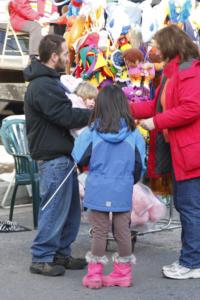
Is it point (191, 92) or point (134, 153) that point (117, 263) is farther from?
point (191, 92)

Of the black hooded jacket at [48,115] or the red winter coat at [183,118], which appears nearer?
the red winter coat at [183,118]

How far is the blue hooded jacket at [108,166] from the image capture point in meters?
5.13

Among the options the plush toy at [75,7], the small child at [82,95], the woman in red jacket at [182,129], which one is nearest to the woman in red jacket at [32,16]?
the plush toy at [75,7]

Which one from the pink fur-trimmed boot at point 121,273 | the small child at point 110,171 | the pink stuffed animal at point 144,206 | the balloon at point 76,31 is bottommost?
the pink fur-trimmed boot at point 121,273

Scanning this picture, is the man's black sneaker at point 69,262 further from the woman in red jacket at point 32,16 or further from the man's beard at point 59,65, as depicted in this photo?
the woman in red jacket at point 32,16

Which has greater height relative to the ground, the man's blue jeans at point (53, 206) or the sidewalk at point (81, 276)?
the man's blue jeans at point (53, 206)

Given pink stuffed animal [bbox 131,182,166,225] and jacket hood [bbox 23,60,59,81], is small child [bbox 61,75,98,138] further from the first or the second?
pink stuffed animal [bbox 131,182,166,225]

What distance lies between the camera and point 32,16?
1084 cm

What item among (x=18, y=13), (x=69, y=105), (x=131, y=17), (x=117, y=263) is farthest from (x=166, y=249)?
(x=18, y=13)

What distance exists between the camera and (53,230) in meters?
5.50

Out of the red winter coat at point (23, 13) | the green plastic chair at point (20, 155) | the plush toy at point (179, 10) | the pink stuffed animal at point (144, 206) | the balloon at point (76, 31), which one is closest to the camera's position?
the pink stuffed animal at point (144, 206)

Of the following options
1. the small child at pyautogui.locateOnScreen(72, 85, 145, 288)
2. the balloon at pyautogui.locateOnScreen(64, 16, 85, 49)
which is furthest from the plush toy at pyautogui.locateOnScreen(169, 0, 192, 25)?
the small child at pyautogui.locateOnScreen(72, 85, 145, 288)

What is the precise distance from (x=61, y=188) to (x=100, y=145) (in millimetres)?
539

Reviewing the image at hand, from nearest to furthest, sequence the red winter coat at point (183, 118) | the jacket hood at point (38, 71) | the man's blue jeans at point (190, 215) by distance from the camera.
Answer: the red winter coat at point (183, 118) → the man's blue jeans at point (190, 215) → the jacket hood at point (38, 71)
